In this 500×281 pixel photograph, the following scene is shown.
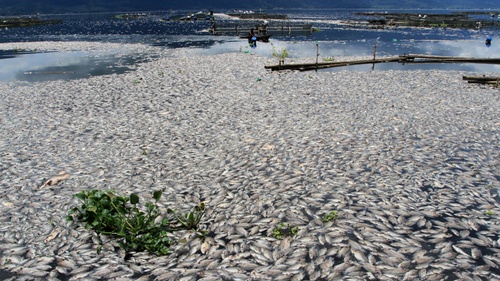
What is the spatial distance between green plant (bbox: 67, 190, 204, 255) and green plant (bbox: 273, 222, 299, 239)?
1.72m

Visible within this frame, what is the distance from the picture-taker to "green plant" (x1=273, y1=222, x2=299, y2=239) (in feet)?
23.3

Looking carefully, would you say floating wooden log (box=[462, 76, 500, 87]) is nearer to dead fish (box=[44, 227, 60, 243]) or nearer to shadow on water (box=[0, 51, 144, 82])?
dead fish (box=[44, 227, 60, 243])

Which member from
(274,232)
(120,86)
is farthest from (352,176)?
(120,86)

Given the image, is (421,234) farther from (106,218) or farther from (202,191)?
(106,218)

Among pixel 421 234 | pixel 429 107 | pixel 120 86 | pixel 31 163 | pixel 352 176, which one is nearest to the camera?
pixel 421 234

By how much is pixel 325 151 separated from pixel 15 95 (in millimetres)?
18712

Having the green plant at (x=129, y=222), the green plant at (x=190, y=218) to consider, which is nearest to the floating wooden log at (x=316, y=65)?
the green plant at (x=190, y=218)

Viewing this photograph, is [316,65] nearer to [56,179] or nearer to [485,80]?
[485,80]

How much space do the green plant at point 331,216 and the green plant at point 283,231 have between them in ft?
2.33

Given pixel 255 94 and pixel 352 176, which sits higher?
pixel 255 94

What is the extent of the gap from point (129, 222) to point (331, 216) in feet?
14.8

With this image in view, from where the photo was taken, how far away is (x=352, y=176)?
31.4 ft

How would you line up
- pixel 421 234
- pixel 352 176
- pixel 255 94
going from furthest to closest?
pixel 255 94, pixel 352 176, pixel 421 234

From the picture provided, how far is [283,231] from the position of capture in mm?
7277
